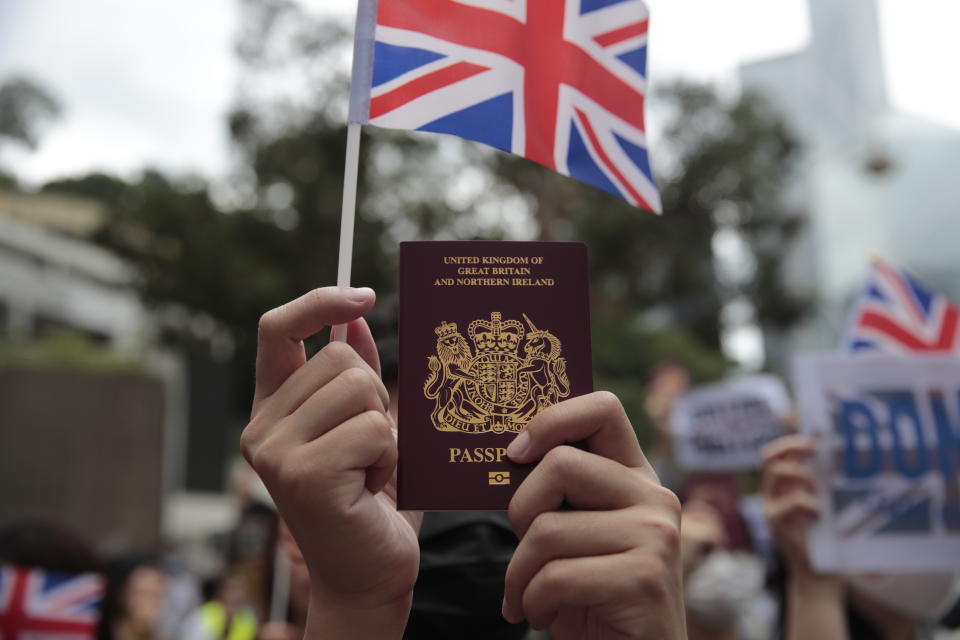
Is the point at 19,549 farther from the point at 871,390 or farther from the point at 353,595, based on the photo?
the point at 871,390

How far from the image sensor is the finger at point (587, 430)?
129 cm

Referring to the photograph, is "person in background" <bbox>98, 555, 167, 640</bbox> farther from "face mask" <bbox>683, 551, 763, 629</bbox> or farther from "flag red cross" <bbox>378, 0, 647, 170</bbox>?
"flag red cross" <bbox>378, 0, 647, 170</bbox>

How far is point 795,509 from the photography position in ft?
8.29

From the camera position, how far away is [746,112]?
756 inches

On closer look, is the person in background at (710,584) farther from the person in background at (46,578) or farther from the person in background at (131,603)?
the person in background at (131,603)

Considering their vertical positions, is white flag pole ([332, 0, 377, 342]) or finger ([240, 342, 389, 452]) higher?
white flag pole ([332, 0, 377, 342])

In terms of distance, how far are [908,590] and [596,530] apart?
1867mm

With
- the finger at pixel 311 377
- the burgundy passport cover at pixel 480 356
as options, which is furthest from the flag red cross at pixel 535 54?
the finger at pixel 311 377

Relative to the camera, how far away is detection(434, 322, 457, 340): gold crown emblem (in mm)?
1383

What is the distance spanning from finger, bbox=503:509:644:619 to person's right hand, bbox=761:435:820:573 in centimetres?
146

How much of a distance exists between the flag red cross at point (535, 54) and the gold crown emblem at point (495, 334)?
439 mm

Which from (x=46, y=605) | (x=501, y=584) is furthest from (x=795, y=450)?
(x=46, y=605)

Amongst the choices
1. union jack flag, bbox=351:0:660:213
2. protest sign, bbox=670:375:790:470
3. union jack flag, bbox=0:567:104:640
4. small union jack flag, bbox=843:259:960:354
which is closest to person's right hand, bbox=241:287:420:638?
union jack flag, bbox=351:0:660:213

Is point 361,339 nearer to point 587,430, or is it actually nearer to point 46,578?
point 587,430
